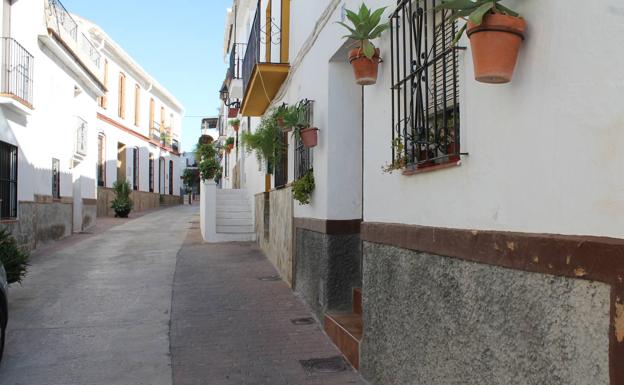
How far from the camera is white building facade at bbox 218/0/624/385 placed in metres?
1.95

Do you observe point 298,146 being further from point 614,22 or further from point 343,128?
point 614,22

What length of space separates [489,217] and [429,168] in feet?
2.32

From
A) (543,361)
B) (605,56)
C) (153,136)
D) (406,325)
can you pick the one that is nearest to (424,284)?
(406,325)

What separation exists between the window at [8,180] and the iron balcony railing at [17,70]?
3.49 feet

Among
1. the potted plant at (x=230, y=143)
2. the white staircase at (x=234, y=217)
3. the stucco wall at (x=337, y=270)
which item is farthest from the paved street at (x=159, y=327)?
the potted plant at (x=230, y=143)

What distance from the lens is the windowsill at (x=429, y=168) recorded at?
9.90 ft

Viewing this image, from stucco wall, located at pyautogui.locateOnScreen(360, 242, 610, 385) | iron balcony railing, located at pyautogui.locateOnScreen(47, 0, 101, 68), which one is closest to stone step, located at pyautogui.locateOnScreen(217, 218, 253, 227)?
iron balcony railing, located at pyautogui.locateOnScreen(47, 0, 101, 68)

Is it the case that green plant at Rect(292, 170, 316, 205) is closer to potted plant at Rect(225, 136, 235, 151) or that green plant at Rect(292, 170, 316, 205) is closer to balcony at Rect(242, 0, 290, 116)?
balcony at Rect(242, 0, 290, 116)

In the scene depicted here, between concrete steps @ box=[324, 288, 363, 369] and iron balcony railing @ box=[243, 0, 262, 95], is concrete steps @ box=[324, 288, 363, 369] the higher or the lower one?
the lower one

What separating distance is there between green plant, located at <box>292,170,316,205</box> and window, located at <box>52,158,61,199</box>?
936 cm

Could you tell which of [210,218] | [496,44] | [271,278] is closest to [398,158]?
[496,44]

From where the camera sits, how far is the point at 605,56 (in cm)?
194

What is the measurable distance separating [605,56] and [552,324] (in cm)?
103

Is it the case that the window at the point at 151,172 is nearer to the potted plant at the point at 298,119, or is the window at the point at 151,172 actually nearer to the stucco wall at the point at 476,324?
the potted plant at the point at 298,119
